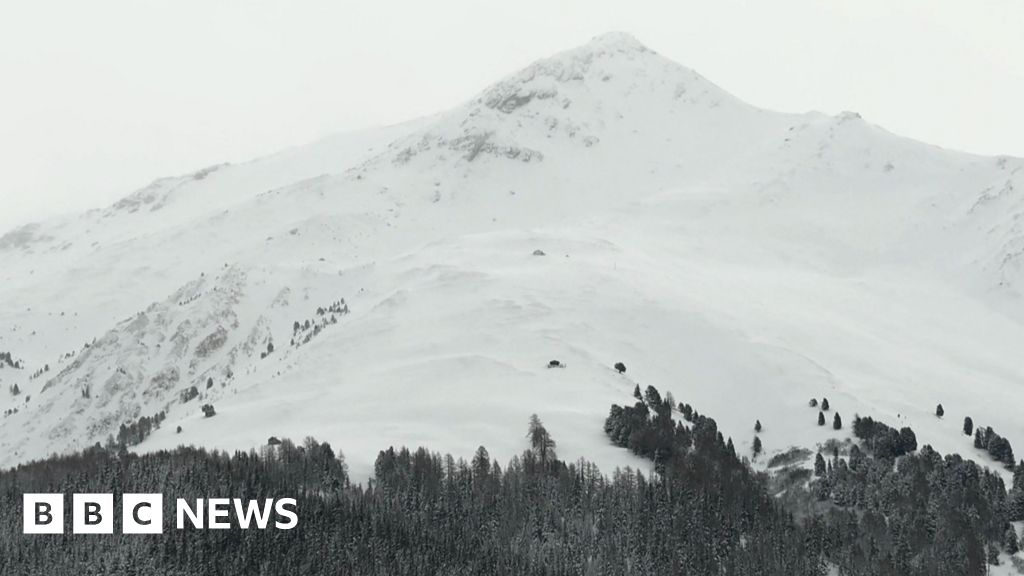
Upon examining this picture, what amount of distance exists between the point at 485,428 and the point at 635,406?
23.3 meters

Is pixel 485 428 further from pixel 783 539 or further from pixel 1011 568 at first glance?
pixel 1011 568

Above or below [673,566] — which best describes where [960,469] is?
above

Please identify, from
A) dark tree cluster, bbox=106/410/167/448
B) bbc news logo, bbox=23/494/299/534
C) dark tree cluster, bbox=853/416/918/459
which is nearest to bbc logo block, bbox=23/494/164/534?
bbc news logo, bbox=23/494/299/534

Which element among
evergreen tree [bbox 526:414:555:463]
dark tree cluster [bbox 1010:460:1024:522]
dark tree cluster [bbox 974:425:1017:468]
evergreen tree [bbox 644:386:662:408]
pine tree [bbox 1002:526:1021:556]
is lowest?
pine tree [bbox 1002:526:1021:556]

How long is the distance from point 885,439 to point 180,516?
312 ft

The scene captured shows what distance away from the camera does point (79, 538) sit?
418 ft

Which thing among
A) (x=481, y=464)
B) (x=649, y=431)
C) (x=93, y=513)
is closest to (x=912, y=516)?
(x=649, y=431)

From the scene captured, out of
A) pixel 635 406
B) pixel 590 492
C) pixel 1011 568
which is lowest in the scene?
pixel 1011 568

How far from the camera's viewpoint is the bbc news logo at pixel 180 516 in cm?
12850

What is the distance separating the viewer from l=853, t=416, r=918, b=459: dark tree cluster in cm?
14062

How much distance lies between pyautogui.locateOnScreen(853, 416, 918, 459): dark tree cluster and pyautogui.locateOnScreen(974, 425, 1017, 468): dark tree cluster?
10271 millimetres

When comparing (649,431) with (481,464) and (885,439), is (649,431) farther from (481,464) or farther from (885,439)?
(885,439)

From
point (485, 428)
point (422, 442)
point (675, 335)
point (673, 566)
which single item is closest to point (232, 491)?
point (422, 442)

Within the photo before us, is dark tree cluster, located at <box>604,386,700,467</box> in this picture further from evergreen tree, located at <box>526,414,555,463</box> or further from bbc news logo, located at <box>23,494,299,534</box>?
bbc news logo, located at <box>23,494,299,534</box>
